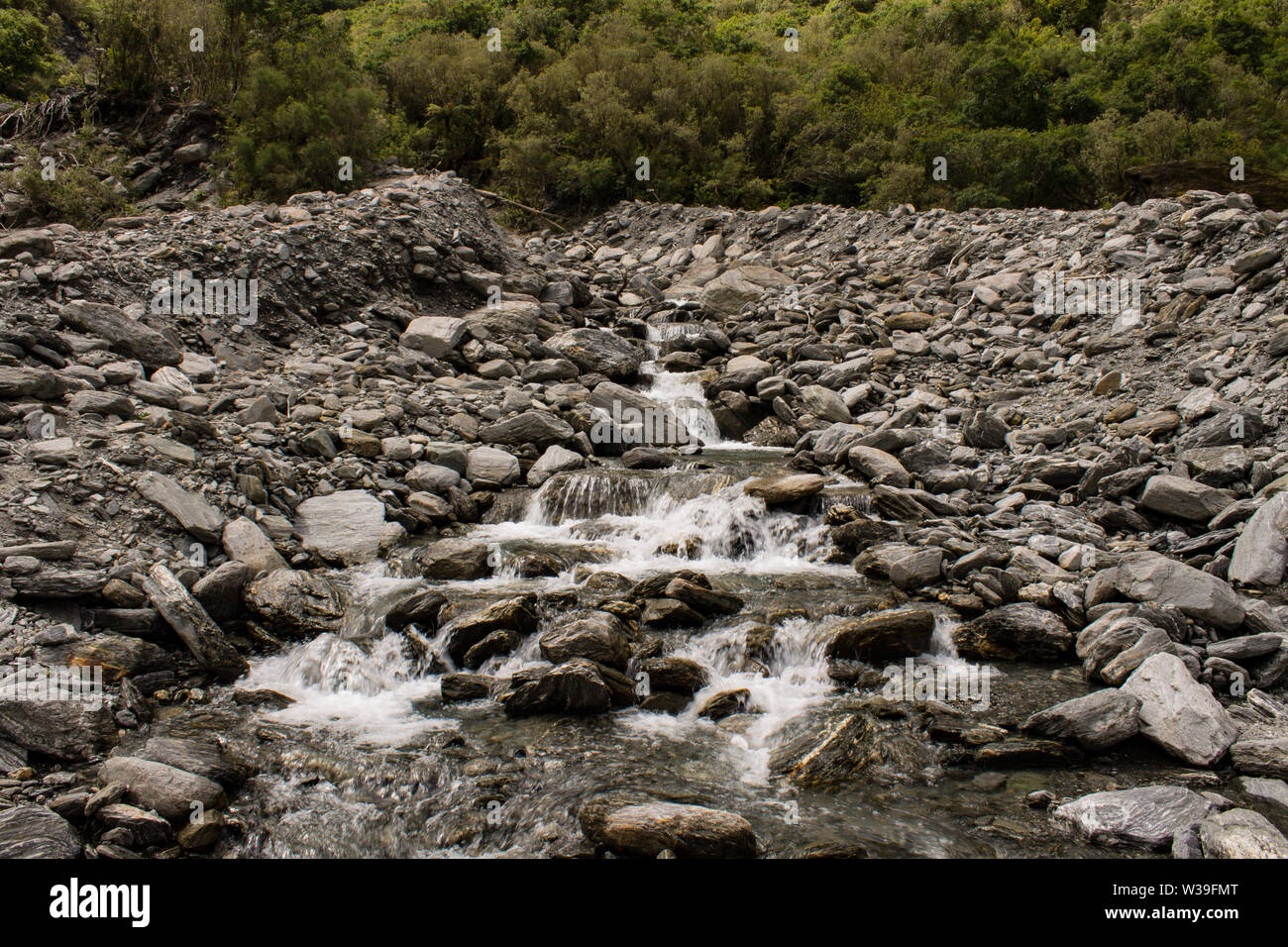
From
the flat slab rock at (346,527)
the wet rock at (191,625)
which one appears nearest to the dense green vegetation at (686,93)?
the flat slab rock at (346,527)

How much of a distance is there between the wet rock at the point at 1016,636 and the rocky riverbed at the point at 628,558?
0.03 metres

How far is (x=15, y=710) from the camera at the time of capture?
4672mm

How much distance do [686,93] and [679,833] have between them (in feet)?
76.8

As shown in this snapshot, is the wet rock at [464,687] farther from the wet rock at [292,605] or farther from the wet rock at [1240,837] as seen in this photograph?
the wet rock at [1240,837]

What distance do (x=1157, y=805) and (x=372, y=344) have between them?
11330mm

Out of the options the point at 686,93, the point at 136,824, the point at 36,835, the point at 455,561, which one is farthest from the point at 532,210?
the point at 36,835

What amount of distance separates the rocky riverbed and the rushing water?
0.03m

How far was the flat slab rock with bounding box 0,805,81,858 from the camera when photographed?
12.3 ft

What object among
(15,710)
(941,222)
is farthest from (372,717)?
(941,222)

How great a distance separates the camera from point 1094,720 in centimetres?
519

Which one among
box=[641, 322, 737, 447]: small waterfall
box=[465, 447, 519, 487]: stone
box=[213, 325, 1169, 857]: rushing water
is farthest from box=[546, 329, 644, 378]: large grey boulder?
box=[213, 325, 1169, 857]: rushing water

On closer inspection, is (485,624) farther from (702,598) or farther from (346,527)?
(346,527)

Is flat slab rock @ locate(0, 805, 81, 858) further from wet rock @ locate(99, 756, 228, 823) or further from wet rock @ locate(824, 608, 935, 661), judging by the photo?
wet rock @ locate(824, 608, 935, 661)
